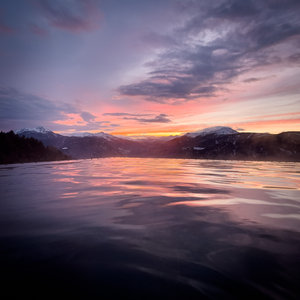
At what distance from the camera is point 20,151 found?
3848 inches

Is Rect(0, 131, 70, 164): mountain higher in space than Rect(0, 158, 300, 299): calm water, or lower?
higher

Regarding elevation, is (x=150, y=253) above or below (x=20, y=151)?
below

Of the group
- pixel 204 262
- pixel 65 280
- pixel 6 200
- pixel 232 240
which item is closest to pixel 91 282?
pixel 65 280

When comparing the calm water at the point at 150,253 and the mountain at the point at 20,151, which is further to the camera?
the mountain at the point at 20,151

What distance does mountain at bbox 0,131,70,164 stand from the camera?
87.3 m

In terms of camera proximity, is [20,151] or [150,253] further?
[20,151]

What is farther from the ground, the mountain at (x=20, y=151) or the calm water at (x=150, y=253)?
the mountain at (x=20, y=151)

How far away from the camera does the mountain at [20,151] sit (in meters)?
87.3

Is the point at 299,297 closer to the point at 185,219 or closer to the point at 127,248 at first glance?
the point at 127,248

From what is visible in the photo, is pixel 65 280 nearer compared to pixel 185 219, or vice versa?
pixel 65 280

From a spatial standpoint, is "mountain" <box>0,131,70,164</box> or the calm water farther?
"mountain" <box>0,131,70,164</box>

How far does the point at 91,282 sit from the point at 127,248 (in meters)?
1.74

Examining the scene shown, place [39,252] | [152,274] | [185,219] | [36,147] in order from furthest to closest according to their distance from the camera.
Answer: [36,147], [185,219], [39,252], [152,274]

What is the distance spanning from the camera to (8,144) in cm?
9162
